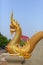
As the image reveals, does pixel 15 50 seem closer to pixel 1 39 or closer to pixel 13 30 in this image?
pixel 13 30

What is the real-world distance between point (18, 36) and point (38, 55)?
2.00 feet

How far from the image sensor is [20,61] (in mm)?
3676

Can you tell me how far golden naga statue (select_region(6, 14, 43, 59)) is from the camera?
149 inches

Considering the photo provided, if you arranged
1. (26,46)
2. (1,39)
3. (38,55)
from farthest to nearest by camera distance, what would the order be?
(1,39) < (26,46) < (38,55)

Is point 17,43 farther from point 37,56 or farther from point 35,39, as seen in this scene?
point 37,56

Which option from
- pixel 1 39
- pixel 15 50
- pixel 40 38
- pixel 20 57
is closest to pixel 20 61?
pixel 20 57

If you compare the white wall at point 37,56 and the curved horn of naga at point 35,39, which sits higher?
the curved horn of naga at point 35,39

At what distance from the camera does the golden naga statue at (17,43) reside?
3.78 metres

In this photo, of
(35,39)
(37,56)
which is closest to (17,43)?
(35,39)

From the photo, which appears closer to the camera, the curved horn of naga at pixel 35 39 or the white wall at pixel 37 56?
the white wall at pixel 37 56

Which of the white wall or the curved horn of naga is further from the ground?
the curved horn of naga

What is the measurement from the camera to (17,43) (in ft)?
13.3

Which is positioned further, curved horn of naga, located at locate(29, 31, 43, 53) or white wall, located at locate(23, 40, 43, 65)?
curved horn of naga, located at locate(29, 31, 43, 53)

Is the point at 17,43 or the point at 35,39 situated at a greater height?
the point at 35,39
